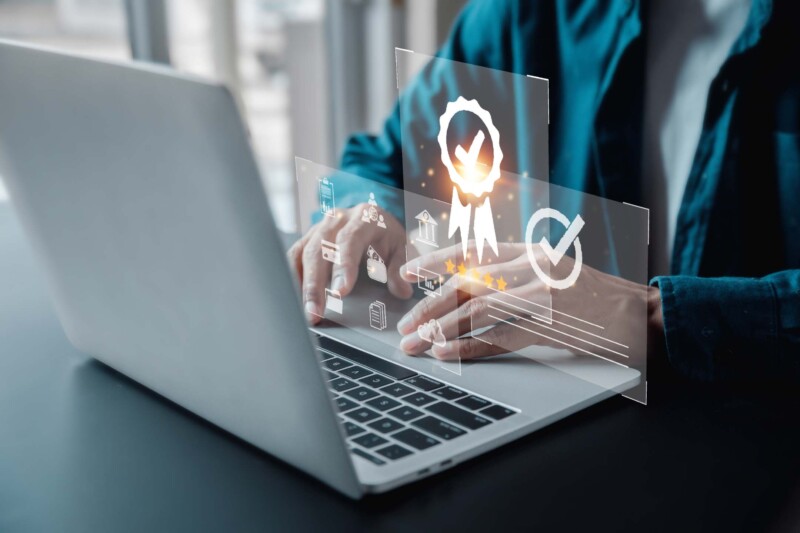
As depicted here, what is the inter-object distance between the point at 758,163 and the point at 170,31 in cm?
179

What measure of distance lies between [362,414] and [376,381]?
2.5 inches

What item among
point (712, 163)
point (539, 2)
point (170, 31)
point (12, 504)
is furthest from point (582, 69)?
point (170, 31)

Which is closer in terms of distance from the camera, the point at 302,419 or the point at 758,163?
the point at 302,419

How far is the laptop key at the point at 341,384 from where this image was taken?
2.24 ft

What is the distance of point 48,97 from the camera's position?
592 mm

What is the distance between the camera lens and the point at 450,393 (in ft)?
2.20

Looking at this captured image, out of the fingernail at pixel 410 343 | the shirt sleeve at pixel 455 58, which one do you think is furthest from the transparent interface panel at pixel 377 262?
the shirt sleeve at pixel 455 58

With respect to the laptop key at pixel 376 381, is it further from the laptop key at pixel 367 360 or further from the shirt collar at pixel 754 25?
the shirt collar at pixel 754 25

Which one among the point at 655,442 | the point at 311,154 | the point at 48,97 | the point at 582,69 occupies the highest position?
the point at 48,97

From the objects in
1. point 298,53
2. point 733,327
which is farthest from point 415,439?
point 298,53

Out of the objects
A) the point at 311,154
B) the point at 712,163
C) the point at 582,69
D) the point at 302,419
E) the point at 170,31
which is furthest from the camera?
the point at 311,154

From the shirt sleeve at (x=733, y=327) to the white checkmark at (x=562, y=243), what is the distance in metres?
0.16

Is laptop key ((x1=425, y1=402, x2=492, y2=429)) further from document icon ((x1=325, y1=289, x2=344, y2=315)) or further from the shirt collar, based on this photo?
the shirt collar

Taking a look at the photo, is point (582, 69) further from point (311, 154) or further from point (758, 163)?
point (311, 154)
